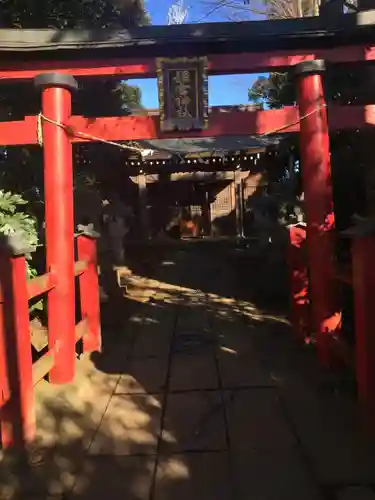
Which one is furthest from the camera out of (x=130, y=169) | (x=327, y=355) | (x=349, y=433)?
(x=130, y=169)

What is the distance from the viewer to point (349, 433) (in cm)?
316

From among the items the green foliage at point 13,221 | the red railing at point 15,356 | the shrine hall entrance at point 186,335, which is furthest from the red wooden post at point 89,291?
the red railing at point 15,356

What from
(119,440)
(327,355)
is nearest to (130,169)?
(327,355)

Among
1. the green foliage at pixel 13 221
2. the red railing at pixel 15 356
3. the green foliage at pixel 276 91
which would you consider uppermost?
the green foliage at pixel 276 91

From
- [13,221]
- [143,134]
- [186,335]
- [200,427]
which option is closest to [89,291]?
[13,221]

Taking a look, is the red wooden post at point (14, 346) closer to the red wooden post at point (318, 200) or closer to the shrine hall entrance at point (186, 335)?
the shrine hall entrance at point (186, 335)

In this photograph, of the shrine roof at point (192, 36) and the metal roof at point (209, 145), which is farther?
the metal roof at point (209, 145)

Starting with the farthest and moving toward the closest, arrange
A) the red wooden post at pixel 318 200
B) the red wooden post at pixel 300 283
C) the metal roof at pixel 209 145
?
1. the metal roof at pixel 209 145
2. the red wooden post at pixel 300 283
3. the red wooden post at pixel 318 200

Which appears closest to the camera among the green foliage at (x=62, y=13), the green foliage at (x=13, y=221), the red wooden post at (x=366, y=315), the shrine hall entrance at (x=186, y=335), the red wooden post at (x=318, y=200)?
the shrine hall entrance at (x=186, y=335)

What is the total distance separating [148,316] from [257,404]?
3.77m

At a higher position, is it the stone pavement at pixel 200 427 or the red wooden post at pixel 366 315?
the red wooden post at pixel 366 315

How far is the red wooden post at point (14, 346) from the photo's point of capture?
10.1 feet

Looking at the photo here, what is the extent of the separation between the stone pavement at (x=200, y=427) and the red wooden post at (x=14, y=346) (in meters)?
0.24

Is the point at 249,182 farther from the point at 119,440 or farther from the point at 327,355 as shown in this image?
the point at 119,440
